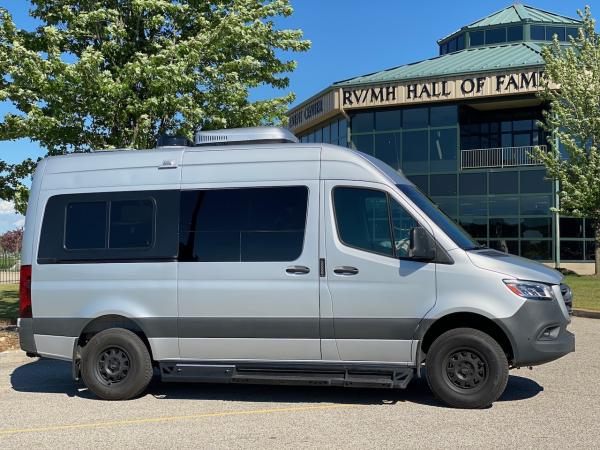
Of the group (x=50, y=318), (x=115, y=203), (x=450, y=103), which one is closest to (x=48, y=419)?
(x=50, y=318)

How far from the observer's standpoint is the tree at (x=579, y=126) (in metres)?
23.8

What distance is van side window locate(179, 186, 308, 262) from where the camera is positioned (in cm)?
→ 652

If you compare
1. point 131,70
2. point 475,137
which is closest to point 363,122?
point 475,137

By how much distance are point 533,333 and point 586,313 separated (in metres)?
8.45

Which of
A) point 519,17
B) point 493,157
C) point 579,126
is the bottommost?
point 493,157

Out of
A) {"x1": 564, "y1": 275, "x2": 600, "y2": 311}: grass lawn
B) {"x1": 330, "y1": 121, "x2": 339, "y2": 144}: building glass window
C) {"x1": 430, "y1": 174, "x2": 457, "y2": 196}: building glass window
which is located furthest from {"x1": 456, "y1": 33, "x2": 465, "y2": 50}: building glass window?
{"x1": 564, "y1": 275, "x2": 600, "y2": 311}: grass lawn

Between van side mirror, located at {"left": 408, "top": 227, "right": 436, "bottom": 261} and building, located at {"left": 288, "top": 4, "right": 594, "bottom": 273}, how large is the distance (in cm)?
2302

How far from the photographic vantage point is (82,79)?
10.7 m

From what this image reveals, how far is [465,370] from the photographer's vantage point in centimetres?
618

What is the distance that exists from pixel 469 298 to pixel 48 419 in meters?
4.04

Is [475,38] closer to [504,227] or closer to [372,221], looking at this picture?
[504,227]

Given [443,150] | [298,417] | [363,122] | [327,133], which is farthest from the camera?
[327,133]

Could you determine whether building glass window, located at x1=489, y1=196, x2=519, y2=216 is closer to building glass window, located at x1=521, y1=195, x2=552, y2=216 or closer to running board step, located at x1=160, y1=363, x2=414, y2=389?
building glass window, located at x1=521, y1=195, x2=552, y2=216

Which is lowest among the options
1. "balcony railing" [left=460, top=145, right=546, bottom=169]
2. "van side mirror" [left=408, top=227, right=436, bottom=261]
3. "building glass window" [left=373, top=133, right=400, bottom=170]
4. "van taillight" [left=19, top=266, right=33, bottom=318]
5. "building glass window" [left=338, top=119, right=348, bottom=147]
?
"van taillight" [left=19, top=266, right=33, bottom=318]
